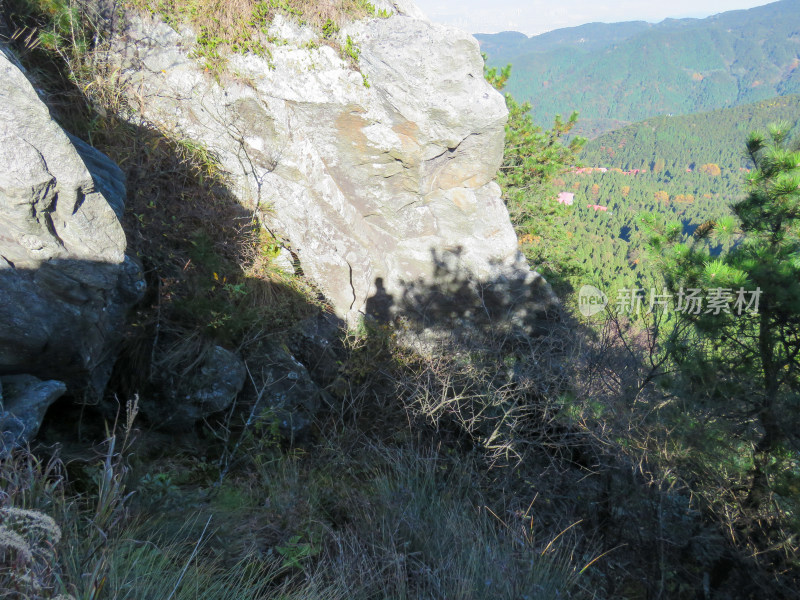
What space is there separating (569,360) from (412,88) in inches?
144

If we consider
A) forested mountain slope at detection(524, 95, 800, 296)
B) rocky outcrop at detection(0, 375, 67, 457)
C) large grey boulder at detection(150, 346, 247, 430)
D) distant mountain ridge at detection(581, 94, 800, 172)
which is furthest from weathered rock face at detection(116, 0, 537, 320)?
distant mountain ridge at detection(581, 94, 800, 172)

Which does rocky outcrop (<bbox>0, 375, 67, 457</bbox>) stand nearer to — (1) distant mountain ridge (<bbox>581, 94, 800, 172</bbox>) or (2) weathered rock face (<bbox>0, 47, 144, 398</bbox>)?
(2) weathered rock face (<bbox>0, 47, 144, 398</bbox>)

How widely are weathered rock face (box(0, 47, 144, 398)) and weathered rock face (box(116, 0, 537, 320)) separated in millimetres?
2316

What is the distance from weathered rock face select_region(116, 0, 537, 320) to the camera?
4855mm

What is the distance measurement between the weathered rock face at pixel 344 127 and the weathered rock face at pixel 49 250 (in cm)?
232

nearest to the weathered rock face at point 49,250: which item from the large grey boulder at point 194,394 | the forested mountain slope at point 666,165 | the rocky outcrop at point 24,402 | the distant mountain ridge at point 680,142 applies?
the rocky outcrop at point 24,402

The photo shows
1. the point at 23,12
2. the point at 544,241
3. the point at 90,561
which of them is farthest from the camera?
the point at 544,241

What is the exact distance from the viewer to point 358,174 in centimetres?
555

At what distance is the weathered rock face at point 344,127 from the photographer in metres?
4.86

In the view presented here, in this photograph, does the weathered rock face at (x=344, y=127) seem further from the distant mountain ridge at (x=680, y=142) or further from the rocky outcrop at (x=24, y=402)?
the distant mountain ridge at (x=680, y=142)

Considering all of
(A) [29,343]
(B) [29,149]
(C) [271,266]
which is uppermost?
(B) [29,149]

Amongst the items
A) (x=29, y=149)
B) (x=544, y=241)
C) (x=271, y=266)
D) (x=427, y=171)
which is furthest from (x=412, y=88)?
(x=544, y=241)

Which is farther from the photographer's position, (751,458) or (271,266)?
(271,266)

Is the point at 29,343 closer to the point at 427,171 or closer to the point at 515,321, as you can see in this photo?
the point at 427,171
